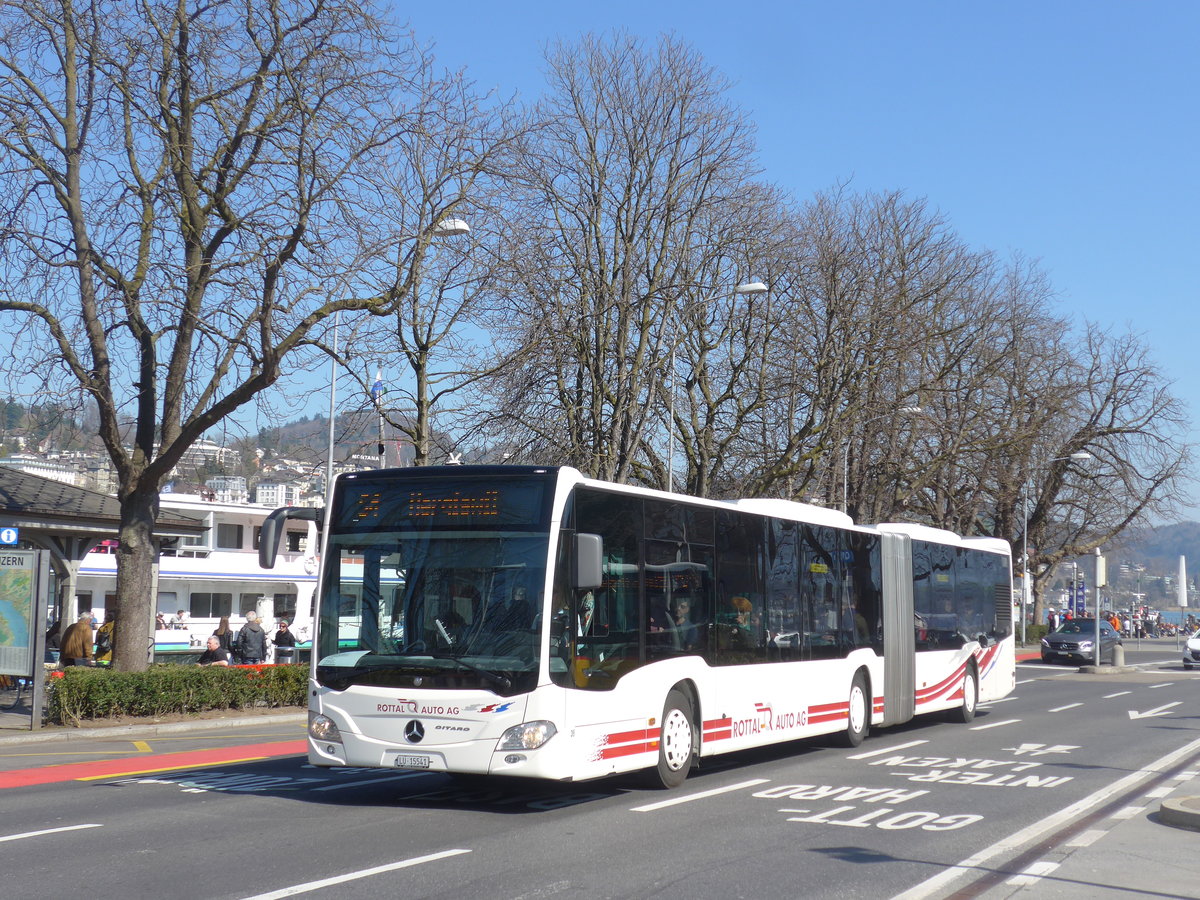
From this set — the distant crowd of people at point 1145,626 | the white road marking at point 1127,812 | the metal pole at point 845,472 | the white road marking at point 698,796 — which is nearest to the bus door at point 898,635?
the white road marking at point 698,796

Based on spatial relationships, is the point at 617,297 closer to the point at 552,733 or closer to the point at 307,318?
the point at 307,318

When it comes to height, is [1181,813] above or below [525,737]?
below

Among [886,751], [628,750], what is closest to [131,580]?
[628,750]

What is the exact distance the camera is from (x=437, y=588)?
11.0 meters

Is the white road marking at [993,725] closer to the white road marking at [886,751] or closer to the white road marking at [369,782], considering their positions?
the white road marking at [886,751]

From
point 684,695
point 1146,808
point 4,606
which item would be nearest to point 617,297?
point 4,606

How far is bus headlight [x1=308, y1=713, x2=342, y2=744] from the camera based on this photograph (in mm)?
11103

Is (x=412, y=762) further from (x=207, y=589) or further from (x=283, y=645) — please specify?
(x=207, y=589)

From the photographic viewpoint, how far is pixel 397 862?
849 centimetres

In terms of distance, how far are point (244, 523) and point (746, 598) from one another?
150 ft

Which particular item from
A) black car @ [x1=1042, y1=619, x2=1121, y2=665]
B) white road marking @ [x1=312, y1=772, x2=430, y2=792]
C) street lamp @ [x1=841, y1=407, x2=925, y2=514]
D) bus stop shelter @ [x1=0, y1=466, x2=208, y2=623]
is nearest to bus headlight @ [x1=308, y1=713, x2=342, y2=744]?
white road marking @ [x1=312, y1=772, x2=430, y2=792]

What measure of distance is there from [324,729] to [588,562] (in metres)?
2.76

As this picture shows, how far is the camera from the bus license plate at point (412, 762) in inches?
420

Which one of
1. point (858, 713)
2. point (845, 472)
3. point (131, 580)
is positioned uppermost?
point (845, 472)
